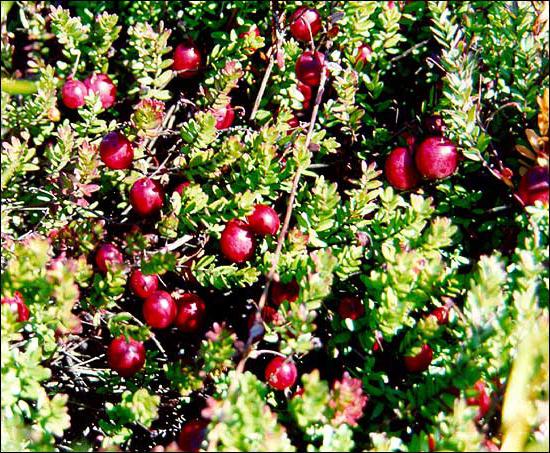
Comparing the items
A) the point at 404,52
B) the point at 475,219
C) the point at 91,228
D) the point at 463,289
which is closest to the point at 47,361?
the point at 91,228

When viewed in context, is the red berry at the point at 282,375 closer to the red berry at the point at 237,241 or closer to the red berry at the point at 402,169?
the red berry at the point at 237,241

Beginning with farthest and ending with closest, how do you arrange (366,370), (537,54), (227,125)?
(227,125) < (537,54) < (366,370)

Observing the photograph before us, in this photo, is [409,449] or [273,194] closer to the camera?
[409,449]

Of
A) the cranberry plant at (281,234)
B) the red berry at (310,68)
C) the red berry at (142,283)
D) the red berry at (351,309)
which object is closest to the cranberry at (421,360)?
the cranberry plant at (281,234)

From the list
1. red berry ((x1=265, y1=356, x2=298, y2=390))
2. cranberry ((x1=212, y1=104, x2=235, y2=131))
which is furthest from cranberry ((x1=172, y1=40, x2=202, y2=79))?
red berry ((x1=265, y1=356, x2=298, y2=390))

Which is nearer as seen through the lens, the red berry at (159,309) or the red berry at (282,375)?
the red berry at (282,375)

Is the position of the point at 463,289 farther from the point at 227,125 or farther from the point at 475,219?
the point at 227,125
